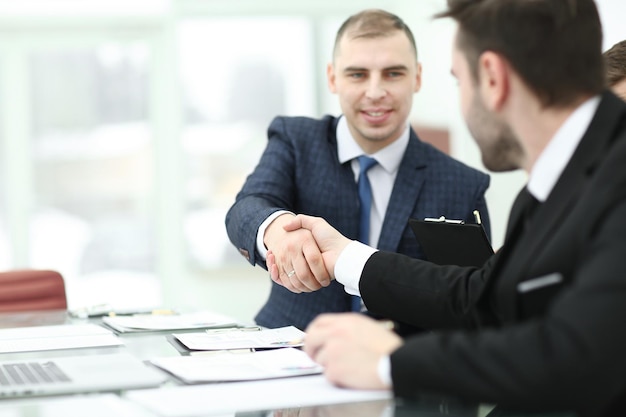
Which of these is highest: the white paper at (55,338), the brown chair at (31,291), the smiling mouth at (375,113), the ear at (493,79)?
the ear at (493,79)

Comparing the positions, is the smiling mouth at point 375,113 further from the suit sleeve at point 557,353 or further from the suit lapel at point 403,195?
the suit sleeve at point 557,353

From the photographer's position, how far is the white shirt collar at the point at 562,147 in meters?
1.60

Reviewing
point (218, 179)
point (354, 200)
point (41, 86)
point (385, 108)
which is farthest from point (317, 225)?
point (41, 86)

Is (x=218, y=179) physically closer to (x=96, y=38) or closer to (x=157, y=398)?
(x=96, y=38)

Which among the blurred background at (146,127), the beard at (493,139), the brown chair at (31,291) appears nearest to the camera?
the beard at (493,139)

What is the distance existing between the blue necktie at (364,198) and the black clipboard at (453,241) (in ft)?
2.57

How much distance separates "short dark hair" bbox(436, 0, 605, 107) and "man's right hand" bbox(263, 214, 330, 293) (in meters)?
0.96

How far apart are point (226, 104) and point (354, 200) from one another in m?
4.84

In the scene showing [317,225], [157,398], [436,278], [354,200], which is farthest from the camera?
[354,200]

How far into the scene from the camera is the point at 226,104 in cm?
798

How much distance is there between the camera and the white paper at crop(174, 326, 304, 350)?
212cm

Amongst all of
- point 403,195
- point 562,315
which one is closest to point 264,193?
point 403,195

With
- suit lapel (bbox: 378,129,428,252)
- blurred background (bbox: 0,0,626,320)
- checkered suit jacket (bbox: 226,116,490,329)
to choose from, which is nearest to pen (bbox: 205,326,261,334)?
checkered suit jacket (bbox: 226,116,490,329)

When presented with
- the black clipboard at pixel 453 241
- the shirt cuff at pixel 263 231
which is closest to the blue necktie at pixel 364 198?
the shirt cuff at pixel 263 231
